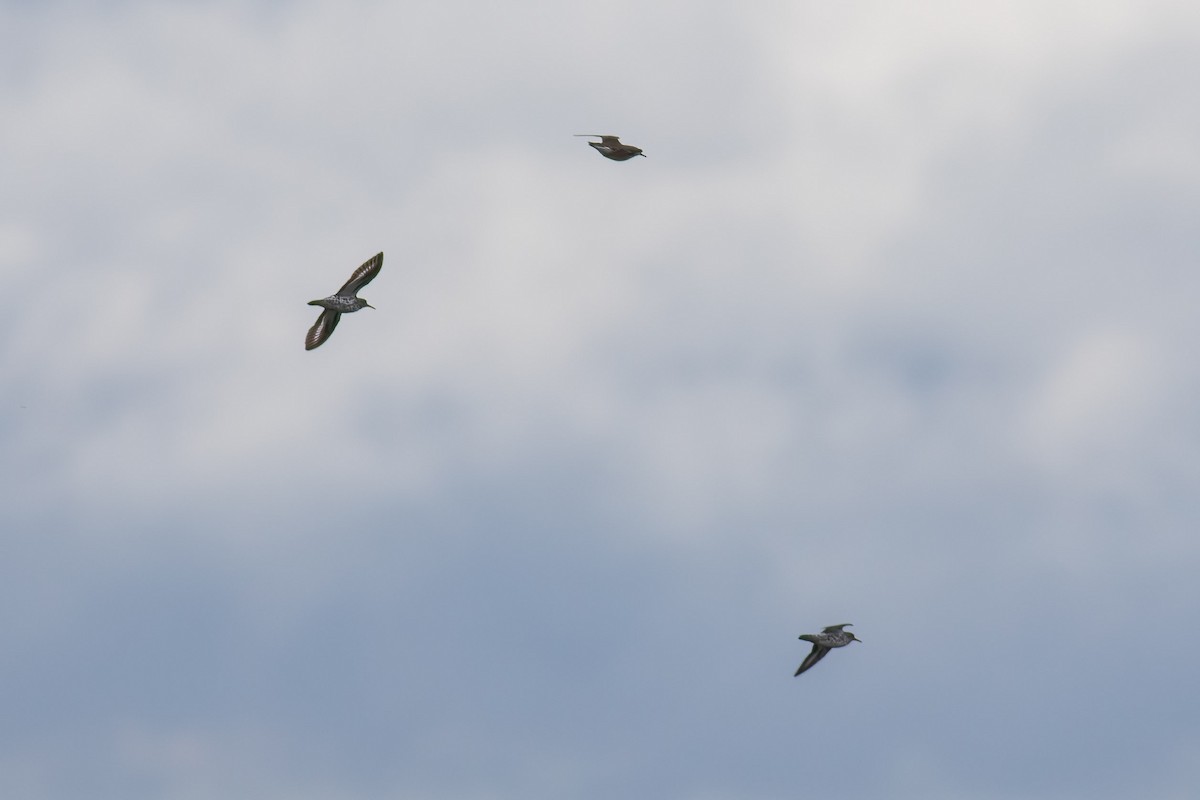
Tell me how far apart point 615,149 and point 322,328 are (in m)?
19.7

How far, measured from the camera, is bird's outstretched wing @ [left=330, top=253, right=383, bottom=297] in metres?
97.9

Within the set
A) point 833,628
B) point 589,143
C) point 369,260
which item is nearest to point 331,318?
point 369,260

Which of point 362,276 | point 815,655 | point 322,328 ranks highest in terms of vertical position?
point 362,276

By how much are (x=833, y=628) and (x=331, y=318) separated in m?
35.3

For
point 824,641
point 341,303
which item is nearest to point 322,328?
point 341,303

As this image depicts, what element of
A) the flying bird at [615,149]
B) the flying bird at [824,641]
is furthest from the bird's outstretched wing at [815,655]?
the flying bird at [615,149]

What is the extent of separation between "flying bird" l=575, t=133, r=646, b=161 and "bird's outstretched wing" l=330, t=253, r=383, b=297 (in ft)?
46.8

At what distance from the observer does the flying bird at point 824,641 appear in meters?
110

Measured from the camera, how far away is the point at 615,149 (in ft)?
339

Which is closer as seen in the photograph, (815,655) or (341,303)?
(341,303)

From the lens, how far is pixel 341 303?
320 ft

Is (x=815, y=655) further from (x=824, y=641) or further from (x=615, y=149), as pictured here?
(x=615, y=149)

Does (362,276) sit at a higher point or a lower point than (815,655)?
higher

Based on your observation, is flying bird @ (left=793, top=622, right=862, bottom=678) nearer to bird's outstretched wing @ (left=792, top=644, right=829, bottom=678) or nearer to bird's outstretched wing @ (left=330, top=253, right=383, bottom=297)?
bird's outstretched wing @ (left=792, top=644, right=829, bottom=678)
